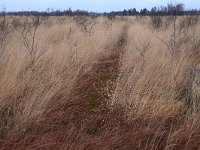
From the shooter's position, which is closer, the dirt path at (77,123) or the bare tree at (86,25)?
the dirt path at (77,123)

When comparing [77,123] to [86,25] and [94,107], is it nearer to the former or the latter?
[94,107]

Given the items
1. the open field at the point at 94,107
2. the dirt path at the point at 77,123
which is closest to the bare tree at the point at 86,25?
the open field at the point at 94,107

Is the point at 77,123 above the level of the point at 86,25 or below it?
below

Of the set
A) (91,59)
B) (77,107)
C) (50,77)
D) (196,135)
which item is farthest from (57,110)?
Answer: (91,59)

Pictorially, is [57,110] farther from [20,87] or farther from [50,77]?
[50,77]

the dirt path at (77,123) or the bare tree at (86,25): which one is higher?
the bare tree at (86,25)

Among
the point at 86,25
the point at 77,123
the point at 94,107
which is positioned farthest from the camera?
the point at 86,25

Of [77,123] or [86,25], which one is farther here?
[86,25]

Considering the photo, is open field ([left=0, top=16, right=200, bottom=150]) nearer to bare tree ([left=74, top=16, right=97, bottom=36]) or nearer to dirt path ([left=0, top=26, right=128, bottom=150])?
dirt path ([left=0, top=26, right=128, bottom=150])

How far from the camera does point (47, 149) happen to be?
3.87 meters

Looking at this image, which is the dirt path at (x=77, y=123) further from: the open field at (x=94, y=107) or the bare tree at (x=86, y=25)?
the bare tree at (x=86, y=25)

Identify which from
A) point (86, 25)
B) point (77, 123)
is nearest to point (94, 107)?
point (77, 123)

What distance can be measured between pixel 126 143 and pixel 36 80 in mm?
2319

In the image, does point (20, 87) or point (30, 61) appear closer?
point (20, 87)
